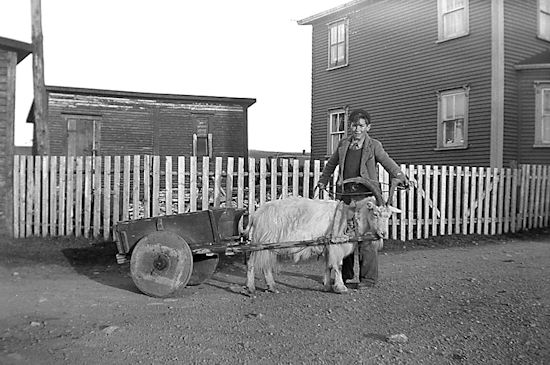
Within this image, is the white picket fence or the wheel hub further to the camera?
the white picket fence

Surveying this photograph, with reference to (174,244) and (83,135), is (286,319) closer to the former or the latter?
(174,244)

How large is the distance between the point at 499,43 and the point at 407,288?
1225cm

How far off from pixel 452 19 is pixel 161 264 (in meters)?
15.0

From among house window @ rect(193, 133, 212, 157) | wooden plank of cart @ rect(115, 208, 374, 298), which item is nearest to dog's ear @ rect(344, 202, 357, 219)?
wooden plank of cart @ rect(115, 208, 374, 298)

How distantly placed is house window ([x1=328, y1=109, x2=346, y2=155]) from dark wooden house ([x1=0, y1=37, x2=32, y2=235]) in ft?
39.6

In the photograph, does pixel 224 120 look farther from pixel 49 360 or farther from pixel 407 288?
pixel 49 360

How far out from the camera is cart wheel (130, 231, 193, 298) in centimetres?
609

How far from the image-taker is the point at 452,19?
1789cm

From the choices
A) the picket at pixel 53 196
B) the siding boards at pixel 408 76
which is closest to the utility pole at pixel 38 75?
the picket at pixel 53 196

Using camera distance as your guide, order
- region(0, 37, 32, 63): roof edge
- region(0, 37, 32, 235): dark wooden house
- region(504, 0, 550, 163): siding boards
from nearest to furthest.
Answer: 1. region(0, 37, 32, 235): dark wooden house
2. region(0, 37, 32, 63): roof edge
3. region(504, 0, 550, 163): siding boards

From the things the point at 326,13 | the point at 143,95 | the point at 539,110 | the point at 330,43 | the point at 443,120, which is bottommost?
the point at 443,120

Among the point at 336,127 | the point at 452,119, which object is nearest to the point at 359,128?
the point at 452,119

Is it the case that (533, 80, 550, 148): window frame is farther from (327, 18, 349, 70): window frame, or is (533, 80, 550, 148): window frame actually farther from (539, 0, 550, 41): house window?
(327, 18, 349, 70): window frame

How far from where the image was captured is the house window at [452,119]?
17.3 m
